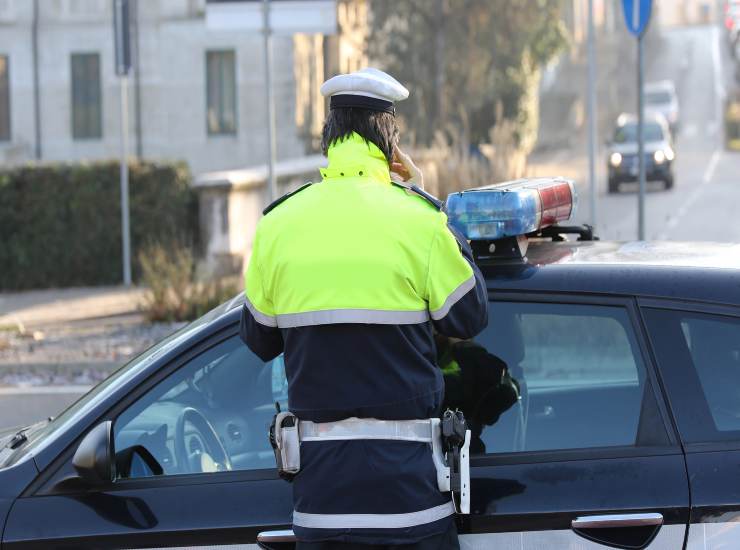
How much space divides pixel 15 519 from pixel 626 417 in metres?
1.68

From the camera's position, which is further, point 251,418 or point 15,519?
point 251,418

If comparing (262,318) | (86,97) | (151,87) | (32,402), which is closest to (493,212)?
(262,318)

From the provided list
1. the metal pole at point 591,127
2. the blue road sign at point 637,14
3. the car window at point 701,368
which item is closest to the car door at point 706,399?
the car window at point 701,368

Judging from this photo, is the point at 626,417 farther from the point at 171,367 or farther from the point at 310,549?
the point at 171,367

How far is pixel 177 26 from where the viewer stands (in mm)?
30781

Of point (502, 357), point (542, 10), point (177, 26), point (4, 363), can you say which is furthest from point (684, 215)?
point (502, 357)

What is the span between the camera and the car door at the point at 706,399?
3156 millimetres

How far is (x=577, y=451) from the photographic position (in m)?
3.34

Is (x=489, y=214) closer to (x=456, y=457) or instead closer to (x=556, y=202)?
(x=556, y=202)

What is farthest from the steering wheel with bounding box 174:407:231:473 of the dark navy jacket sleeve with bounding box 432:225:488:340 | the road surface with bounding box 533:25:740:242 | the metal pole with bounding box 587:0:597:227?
the metal pole with bounding box 587:0:597:227

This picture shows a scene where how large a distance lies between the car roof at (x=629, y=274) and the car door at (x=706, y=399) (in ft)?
0.16

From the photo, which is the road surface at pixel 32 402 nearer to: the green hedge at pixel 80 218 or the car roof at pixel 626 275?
the car roof at pixel 626 275

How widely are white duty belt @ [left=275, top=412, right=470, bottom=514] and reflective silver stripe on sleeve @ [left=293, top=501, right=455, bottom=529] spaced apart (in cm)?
7

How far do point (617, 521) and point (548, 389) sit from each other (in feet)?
2.04
